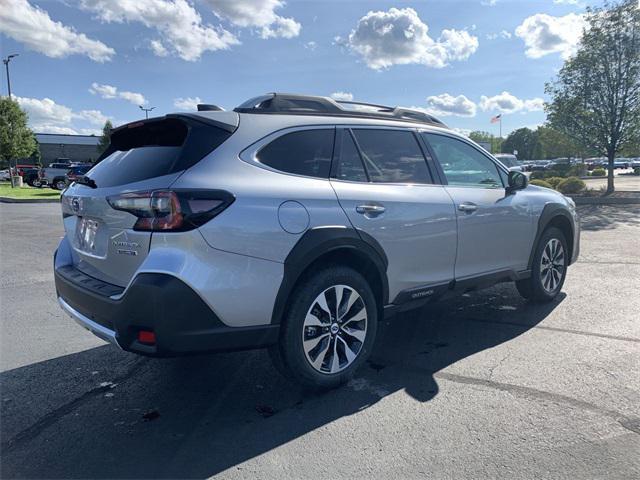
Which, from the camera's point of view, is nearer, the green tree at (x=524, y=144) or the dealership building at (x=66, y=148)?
the dealership building at (x=66, y=148)

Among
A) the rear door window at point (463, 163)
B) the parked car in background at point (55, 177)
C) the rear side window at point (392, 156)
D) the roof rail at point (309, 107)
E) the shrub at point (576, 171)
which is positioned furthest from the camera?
the parked car in background at point (55, 177)

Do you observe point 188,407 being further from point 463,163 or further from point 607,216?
point 607,216

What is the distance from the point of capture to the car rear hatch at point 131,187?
2865mm

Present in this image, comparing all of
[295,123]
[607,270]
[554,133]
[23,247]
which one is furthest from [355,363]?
[554,133]

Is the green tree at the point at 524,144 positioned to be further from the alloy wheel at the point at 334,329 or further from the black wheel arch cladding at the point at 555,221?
the alloy wheel at the point at 334,329

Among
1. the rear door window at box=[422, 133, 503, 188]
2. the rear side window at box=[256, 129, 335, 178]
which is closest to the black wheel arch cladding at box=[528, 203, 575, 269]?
the rear door window at box=[422, 133, 503, 188]

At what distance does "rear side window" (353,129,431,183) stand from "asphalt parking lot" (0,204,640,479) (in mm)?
1465

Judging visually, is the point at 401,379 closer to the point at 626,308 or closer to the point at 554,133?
the point at 626,308

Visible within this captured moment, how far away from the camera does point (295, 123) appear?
3.44 m

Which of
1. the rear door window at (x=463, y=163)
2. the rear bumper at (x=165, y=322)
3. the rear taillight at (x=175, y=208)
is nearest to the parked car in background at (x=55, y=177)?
the rear door window at (x=463, y=163)

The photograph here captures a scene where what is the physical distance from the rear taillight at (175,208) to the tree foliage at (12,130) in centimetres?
3379

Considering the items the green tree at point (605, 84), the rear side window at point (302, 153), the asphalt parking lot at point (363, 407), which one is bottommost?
the asphalt parking lot at point (363, 407)

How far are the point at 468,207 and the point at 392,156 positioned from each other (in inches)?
Result: 33.4

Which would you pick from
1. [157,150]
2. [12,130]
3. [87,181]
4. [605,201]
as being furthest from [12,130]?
[157,150]
